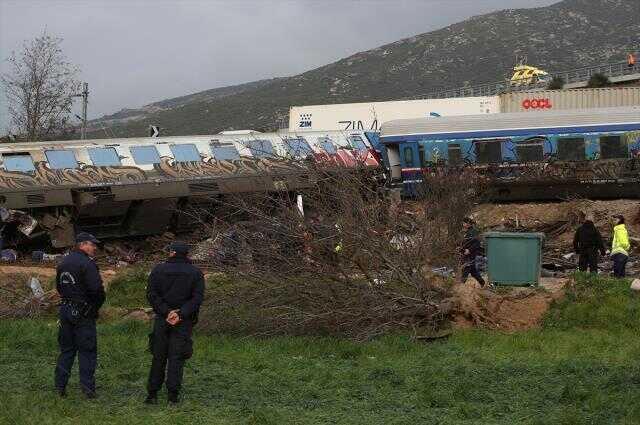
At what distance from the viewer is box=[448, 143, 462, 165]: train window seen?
97.2ft

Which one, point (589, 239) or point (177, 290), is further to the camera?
point (589, 239)

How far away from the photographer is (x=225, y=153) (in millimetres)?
27250

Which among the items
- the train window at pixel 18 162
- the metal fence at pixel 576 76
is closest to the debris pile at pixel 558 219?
the train window at pixel 18 162

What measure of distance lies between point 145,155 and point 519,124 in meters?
11.6

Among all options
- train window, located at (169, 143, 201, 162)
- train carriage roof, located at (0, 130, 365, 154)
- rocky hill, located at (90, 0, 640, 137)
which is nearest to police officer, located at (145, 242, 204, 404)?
train carriage roof, located at (0, 130, 365, 154)

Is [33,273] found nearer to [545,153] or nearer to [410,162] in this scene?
[410,162]

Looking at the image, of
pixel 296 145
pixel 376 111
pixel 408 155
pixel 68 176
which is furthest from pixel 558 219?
pixel 376 111

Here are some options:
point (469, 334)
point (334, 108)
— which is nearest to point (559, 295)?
point (469, 334)

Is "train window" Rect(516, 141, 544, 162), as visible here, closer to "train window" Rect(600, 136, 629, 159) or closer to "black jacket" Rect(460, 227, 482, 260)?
"train window" Rect(600, 136, 629, 159)

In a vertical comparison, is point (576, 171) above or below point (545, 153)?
below

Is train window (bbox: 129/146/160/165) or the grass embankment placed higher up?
train window (bbox: 129/146/160/165)

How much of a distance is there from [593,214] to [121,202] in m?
12.6

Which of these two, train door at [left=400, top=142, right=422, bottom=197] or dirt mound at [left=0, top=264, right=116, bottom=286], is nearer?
dirt mound at [left=0, top=264, right=116, bottom=286]

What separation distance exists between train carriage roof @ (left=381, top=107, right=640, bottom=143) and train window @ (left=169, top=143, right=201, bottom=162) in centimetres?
697
